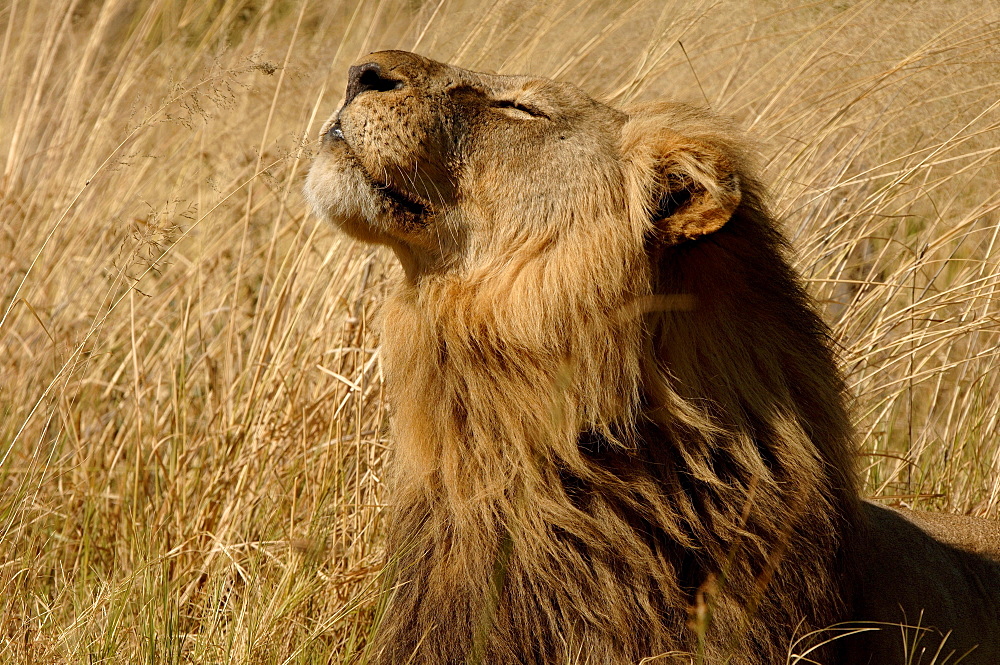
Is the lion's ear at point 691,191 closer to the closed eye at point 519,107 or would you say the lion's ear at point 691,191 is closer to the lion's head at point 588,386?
the lion's head at point 588,386

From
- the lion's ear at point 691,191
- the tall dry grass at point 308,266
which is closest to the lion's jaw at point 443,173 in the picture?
the lion's ear at point 691,191

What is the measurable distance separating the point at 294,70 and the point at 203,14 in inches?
32.8

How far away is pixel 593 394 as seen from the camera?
2.43 m

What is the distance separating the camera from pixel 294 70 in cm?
438

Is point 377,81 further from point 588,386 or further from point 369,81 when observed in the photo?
point 588,386

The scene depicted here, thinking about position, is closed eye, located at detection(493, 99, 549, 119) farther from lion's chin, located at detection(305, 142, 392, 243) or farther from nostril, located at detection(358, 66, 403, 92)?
lion's chin, located at detection(305, 142, 392, 243)

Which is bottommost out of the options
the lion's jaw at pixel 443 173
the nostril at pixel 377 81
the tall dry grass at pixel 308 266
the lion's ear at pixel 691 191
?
the tall dry grass at pixel 308 266

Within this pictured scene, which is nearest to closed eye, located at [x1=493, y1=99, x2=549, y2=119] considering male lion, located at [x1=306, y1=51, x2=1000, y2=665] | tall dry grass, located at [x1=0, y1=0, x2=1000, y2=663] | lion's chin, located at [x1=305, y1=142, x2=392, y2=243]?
male lion, located at [x1=306, y1=51, x2=1000, y2=665]

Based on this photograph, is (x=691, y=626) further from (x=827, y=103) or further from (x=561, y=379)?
(x=827, y=103)

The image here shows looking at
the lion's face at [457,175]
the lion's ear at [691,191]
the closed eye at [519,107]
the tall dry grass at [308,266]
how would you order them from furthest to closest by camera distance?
the tall dry grass at [308,266]
the closed eye at [519,107]
the lion's face at [457,175]
the lion's ear at [691,191]

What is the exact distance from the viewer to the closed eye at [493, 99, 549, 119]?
107 inches

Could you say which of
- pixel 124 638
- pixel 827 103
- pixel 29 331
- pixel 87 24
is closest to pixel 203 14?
pixel 87 24

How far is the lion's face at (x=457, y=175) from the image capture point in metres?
2.55

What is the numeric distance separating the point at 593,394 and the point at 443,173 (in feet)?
2.05
